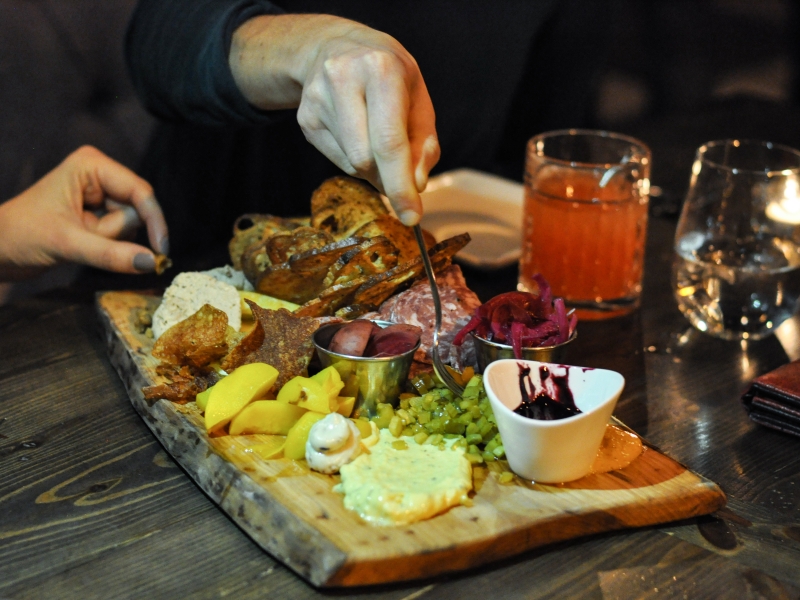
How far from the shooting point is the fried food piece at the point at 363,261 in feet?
5.29

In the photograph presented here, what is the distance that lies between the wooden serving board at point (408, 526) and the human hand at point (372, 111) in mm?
464

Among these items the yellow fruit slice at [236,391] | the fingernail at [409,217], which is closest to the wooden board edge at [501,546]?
the yellow fruit slice at [236,391]

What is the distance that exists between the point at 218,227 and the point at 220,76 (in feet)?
3.22

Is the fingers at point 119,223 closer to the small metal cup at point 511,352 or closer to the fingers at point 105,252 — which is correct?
the fingers at point 105,252

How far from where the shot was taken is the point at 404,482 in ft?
3.76

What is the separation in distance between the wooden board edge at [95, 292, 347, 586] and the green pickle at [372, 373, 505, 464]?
266mm

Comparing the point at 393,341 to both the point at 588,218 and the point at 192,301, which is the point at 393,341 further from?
the point at 588,218

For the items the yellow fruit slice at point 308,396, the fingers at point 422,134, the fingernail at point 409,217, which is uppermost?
the fingers at point 422,134

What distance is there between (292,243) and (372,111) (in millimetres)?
513

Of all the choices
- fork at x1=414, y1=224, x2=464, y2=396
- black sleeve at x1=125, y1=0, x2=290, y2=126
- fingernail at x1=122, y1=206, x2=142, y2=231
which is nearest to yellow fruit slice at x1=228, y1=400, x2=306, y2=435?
fork at x1=414, y1=224, x2=464, y2=396

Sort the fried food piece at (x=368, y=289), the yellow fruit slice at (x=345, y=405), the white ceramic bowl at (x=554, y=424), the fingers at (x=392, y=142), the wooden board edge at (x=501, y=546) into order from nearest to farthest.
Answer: the wooden board edge at (x=501, y=546)
the white ceramic bowl at (x=554, y=424)
the fingers at (x=392, y=142)
the yellow fruit slice at (x=345, y=405)
the fried food piece at (x=368, y=289)

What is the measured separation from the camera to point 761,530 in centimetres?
118

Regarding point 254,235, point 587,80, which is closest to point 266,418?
point 254,235

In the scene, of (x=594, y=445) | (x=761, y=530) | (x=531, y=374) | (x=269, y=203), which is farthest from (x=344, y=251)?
(x=269, y=203)
